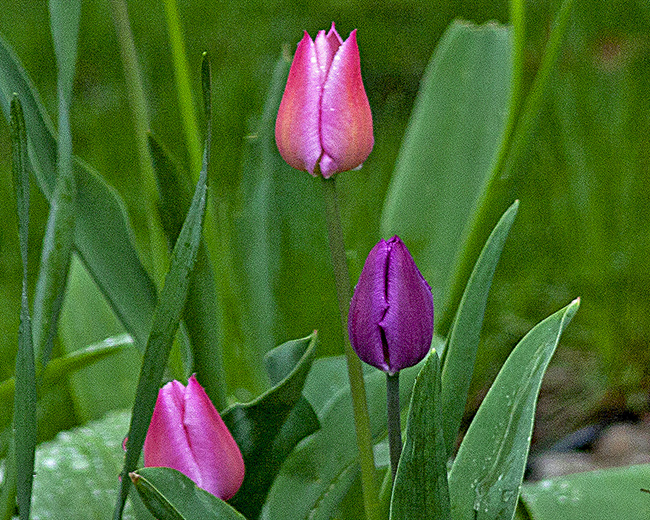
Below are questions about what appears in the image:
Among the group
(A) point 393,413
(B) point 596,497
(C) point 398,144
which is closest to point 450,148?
(B) point 596,497

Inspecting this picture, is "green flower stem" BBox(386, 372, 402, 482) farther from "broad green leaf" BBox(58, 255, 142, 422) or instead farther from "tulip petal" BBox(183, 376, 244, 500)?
"broad green leaf" BBox(58, 255, 142, 422)

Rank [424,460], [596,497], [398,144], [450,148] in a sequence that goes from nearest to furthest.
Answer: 1. [424,460]
2. [596,497]
3. [450,148]
4. [398,144]

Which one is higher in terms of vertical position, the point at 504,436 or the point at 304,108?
the point at 304,108

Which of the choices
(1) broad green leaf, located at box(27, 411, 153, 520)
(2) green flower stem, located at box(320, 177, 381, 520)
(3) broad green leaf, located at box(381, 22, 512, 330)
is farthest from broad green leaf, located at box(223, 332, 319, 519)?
(3) broad green leaf, located at box(381, 22, 512, 330)

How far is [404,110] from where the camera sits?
1805 millimetres

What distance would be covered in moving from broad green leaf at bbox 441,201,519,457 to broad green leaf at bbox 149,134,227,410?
0.16 m

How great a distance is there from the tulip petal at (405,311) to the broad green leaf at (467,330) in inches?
2.3

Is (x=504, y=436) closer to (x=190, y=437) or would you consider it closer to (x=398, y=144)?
(x=190, y=437)

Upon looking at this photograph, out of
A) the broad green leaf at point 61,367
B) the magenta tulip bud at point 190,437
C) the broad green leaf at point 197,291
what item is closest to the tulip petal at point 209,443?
the magenta tulip bud at point 190,437

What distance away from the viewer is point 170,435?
0.42 meters

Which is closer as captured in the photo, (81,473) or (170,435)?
(170,435)

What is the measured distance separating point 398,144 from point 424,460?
1301 millimetres

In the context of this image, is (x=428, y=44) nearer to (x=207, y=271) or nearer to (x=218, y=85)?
(x=218, y=85)

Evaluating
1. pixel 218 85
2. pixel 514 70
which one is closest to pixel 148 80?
pixel 218 85
